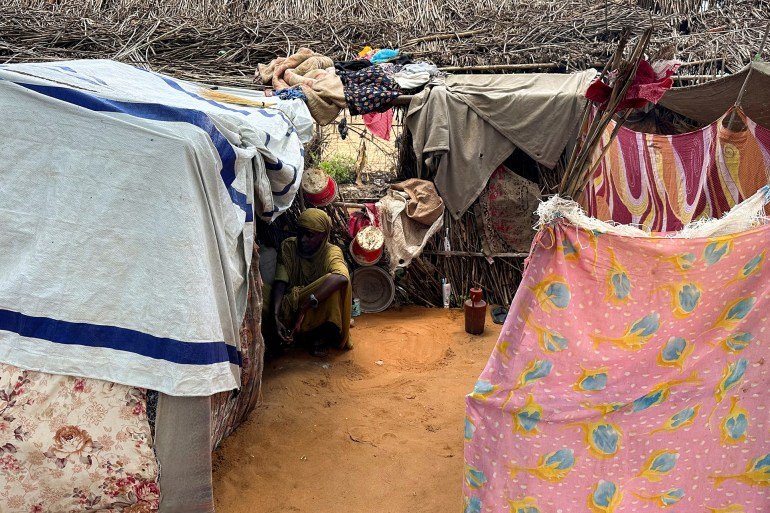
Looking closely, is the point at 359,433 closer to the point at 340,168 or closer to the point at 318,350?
the point at 318,350

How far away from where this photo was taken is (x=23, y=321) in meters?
2.50

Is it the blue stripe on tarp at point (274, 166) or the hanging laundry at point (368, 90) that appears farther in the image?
the hanging laundry at point (368, 90)

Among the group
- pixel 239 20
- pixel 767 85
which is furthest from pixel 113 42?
pixel 767 85

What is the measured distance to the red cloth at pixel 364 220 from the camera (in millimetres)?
5691

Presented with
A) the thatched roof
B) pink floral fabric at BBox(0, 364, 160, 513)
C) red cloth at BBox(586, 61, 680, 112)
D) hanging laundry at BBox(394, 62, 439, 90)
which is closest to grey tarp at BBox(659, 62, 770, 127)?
the thatched roof

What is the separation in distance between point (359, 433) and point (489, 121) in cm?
307

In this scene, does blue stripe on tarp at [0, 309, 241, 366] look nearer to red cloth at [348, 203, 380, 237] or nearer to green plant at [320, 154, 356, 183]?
red cloth at [348, 203, 380, 237]

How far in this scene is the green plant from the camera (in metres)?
8.66

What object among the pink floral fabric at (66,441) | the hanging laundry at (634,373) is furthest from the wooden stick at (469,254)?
the pink floral fabric at (66,441)

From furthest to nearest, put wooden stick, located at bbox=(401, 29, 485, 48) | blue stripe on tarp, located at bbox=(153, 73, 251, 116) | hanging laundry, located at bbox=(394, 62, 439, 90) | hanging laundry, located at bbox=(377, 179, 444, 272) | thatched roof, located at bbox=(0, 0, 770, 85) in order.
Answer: wooden stick, located at bbox=(401, 29, 485, 48) → thatched roof, located at bbox=(0, 0, 770, 85) → hanging laundry, located at bbox=(377, 179, 444, 272) → hanging laundry, located at bbox=(394, 62, 439, 90) → blue stripe on tarp, located at bbox=(153, 73, 251, 116)

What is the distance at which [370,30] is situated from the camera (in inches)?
271

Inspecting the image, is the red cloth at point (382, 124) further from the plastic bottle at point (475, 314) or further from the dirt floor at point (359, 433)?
the dirt floor at point (359, 433)

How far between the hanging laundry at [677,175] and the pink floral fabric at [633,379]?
6.81ft

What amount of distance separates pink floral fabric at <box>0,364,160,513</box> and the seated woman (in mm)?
1850
